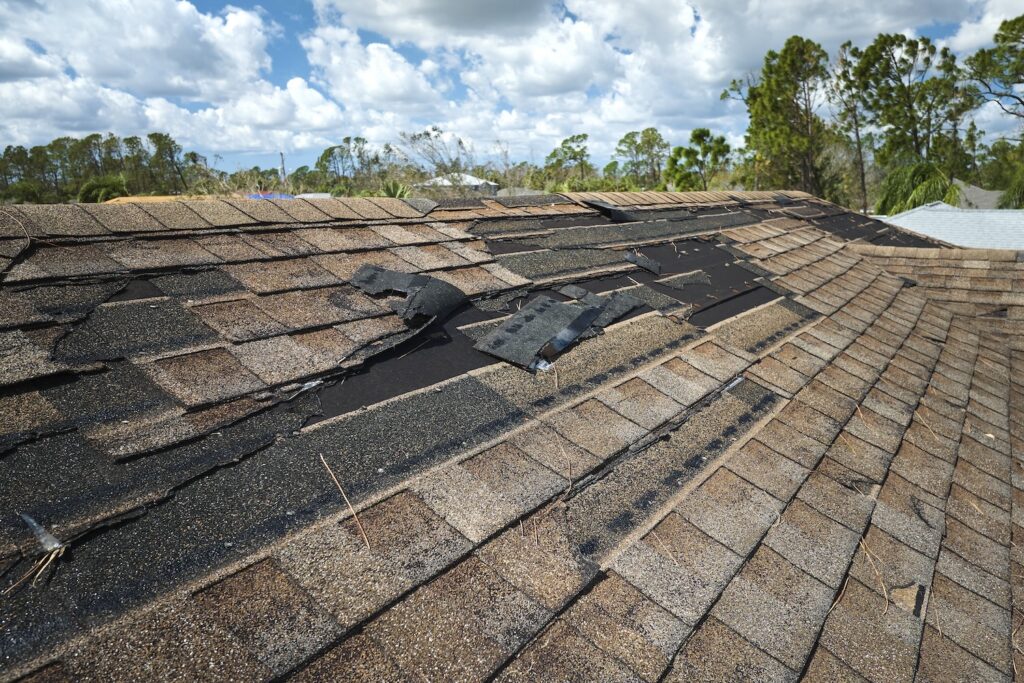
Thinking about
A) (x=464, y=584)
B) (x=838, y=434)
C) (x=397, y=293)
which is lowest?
(x=838, y=434)

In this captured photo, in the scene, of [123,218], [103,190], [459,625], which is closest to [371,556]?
[459,625]

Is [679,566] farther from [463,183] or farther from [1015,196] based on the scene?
[1015,196]

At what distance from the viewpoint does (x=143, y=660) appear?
118 cm

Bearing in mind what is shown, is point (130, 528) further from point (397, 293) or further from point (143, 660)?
point (397, 293)

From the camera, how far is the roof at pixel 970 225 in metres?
16.3

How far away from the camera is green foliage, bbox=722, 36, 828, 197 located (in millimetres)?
38781

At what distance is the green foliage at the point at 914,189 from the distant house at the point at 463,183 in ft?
68.2

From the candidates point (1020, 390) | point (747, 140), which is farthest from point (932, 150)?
point (1020, 390)

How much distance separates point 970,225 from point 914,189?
13717 millimetres

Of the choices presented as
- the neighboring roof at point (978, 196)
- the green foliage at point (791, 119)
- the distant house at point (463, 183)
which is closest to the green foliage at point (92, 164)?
the distant house at point (463, 183)

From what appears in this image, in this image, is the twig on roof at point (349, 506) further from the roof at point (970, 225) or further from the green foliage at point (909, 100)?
the green foliage at point (909, 100)

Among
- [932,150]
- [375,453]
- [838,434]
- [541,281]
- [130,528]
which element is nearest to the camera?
[130,528]

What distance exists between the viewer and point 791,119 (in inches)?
1577

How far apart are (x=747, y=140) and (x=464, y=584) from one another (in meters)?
47.7
